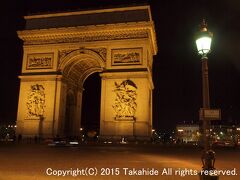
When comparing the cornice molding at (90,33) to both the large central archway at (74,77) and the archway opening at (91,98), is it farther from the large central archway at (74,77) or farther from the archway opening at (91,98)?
the archway opening at (91,98)

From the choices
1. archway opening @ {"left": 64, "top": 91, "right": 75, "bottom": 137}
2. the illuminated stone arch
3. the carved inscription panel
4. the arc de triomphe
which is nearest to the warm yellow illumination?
the arc de triomphe

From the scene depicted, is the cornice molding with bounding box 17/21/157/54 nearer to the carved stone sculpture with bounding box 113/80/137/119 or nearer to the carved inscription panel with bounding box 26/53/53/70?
the carved inscription panel with bounding box 26/53/53/70

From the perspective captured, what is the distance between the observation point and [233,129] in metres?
108

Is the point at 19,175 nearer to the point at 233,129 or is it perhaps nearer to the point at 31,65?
the point at 31,65

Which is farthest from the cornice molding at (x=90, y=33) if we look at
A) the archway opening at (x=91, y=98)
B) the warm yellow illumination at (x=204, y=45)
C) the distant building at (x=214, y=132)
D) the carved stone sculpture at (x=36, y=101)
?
the distant building at (x=214, y=132)

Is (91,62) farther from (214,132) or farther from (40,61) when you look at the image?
(214,132)

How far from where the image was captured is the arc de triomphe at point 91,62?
27969mm

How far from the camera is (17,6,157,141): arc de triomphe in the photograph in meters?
28.0

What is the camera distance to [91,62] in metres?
32.8

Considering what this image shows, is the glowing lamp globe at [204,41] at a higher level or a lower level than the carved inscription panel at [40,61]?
lower

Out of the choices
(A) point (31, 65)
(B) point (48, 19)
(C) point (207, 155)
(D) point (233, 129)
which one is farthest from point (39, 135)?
(D) point (233, 129)

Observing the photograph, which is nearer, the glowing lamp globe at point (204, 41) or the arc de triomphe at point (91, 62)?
the glowing lamp globe at point (204, 41)

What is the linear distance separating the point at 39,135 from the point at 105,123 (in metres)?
6.29

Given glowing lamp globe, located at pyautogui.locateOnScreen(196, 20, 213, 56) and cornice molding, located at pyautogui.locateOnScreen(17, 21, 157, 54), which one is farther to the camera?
cornice molding, located at pyautogui.locateOnScreen(17, 21, 157, 54)
